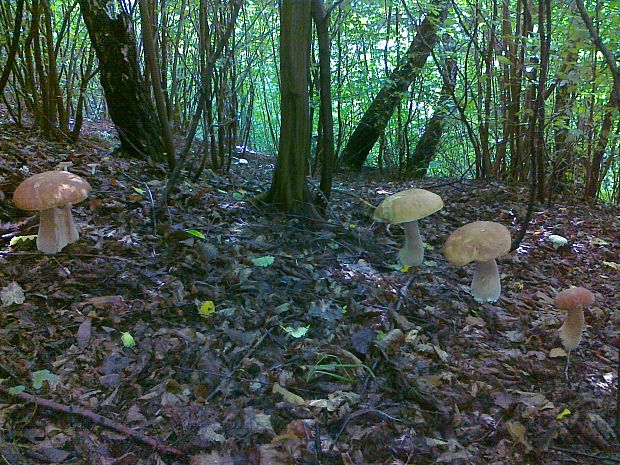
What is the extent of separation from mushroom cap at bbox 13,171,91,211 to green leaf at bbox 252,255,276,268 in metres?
1.44

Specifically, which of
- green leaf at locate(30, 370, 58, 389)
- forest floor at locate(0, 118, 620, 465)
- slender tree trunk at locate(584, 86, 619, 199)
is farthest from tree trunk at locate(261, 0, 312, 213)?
slender tree trunk at locate(584, 86, 619, 199)

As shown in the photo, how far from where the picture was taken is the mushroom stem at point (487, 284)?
13.9ft

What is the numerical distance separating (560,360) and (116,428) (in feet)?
9.79

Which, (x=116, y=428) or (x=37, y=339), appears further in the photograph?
(x=37, y=339)

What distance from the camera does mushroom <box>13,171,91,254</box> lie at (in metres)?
3.66

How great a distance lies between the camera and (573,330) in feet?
11.8

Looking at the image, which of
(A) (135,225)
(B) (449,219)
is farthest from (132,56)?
(B) (449,219)

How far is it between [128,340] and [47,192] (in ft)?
4.43

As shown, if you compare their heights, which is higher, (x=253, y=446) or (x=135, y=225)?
(x=135, y=225)

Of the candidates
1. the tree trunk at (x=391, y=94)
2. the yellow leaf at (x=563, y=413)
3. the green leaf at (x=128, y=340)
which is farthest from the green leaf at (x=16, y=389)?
the tree trunk at (x=391, y=94)

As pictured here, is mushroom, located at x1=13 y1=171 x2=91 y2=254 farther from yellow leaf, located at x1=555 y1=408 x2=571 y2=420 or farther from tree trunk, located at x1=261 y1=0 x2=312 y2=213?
yellow leaf, located at x1=555 y1=408 x2=571 y2=420

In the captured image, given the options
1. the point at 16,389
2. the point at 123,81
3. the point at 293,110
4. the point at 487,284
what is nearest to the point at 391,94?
the point at 293,110

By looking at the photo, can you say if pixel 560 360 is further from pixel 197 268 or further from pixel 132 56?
pixel 132 56

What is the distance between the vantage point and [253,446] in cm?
259
